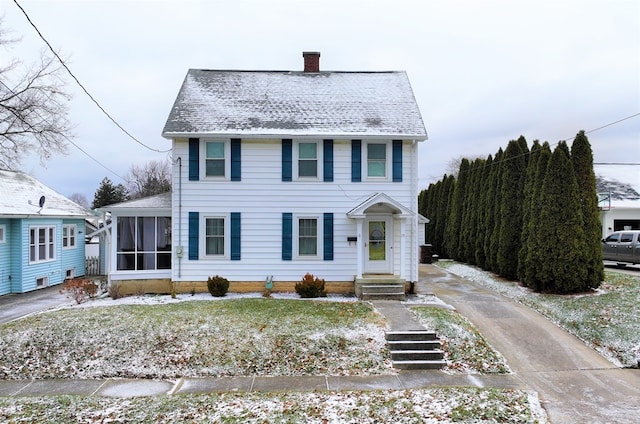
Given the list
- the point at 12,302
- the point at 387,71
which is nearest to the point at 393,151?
the point at 387,71

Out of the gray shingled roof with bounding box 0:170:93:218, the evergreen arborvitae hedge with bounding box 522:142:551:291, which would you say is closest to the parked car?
the evergreen arborvitae hedge with bounding box 522:142:551:291

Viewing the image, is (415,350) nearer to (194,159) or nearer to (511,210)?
(194,159)

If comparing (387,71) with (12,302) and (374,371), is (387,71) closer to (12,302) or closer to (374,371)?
(374,371)

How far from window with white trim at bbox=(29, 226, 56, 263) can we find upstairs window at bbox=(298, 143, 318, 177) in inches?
491

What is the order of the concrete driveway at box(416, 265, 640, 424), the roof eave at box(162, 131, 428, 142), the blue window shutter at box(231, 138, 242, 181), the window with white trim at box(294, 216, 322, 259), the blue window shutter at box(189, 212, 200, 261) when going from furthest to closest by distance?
the window with white trim at box(294, 216, 322, 259) < the blue window shutter at box(231, 138, 242, 181) < the blue window shutter at box(189, 212, 200, 261) < the roof eave at box(162, 131, 428, 142) < the concrete driveway at box(416, 265, 640, 424)

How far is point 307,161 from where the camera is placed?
15.3 m

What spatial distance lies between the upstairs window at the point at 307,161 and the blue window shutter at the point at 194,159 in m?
3.35

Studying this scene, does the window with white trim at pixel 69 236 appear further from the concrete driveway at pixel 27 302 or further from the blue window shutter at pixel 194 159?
the blue window shutter at pixel 194 159

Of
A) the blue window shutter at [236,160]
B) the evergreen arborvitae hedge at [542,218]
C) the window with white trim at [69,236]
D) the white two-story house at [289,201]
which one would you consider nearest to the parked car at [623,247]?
the evergreen arborvitae hedge at [542,218]

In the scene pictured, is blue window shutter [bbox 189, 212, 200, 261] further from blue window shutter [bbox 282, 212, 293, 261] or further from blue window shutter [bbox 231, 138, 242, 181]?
blue window shutter [bbox 282, 212, 293, 261]

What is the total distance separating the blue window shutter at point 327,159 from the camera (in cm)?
1520

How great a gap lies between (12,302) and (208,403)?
12573mm

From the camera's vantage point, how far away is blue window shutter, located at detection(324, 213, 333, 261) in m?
15.1

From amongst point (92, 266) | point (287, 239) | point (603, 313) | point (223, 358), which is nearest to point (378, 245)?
point (287, 239)
